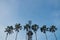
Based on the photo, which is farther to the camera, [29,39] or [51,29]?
[51,29]

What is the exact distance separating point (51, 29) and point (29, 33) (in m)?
15.2

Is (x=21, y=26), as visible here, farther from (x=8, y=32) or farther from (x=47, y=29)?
(x=47, y=29)

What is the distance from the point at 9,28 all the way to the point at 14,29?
3352 millimetres

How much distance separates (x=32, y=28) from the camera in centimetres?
10419

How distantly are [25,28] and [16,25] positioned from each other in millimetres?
6830

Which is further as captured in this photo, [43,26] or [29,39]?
[43,26]

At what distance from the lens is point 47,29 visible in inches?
4117

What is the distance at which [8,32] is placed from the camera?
101000mm

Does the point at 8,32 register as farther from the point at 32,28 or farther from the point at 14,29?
the point at 32,28

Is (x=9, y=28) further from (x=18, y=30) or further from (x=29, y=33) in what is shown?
(x=29, y=33)

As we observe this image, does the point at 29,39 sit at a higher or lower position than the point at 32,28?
lower

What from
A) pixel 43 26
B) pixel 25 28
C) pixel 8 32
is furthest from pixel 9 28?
pixel 43 26

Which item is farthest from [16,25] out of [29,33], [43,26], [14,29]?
[43,26]

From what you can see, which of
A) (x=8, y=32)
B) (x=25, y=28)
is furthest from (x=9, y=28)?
(x=25, y=28)
